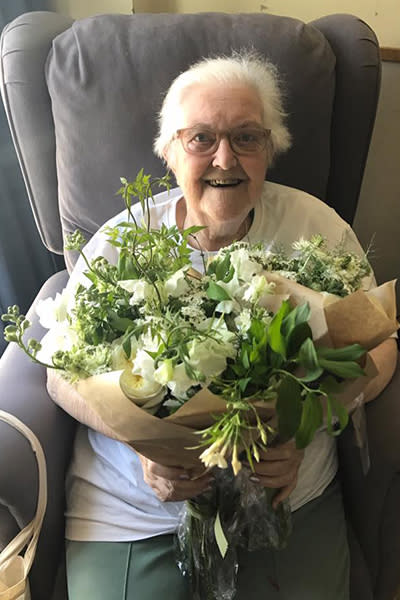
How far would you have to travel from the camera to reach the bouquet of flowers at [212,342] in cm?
52

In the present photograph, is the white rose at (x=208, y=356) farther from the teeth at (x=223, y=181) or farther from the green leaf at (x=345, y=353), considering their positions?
the teeth at (x=223, y=181)

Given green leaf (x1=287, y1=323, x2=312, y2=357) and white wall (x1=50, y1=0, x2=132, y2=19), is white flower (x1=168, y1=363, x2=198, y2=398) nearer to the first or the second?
green leaf (x1=287, y1=323, x2=312, y2=357)

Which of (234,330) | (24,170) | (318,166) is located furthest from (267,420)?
(24,170)

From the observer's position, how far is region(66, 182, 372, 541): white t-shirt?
0.92 m

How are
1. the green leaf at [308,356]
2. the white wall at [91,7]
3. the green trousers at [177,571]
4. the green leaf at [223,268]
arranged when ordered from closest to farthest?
the green leaf at [308,356]
the green leaf at [223,268]
the green trousers at [177,571]
the white wall at [91,7]

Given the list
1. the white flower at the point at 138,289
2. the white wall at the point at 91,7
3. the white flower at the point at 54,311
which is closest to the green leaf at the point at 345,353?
the white flower at the point at 138,289

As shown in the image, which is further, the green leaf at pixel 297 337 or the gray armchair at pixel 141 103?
the gray armchair at pixel 141 103

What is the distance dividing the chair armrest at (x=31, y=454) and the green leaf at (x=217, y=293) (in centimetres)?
50

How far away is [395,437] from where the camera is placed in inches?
35.4

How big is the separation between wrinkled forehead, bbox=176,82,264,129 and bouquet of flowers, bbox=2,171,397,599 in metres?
0.39

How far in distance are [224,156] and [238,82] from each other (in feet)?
0.56

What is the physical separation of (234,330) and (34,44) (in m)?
0.98

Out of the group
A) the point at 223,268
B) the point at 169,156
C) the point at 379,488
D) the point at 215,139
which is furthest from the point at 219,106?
the point at 379,488

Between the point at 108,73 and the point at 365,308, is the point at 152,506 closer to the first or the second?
the point at 365,308
